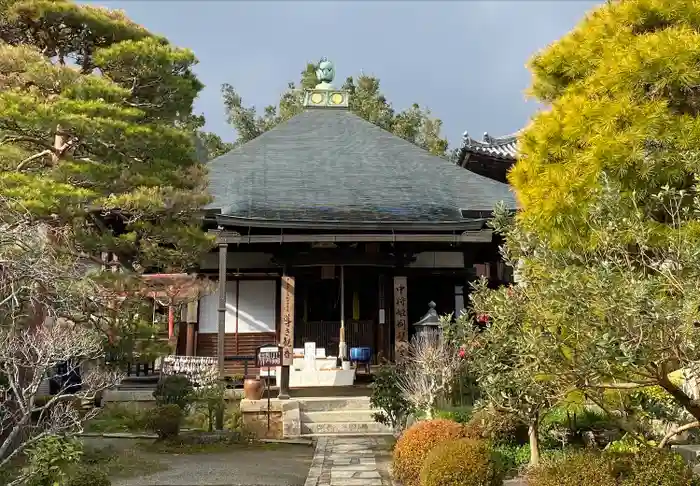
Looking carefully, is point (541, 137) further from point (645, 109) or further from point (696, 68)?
point (696, 68)

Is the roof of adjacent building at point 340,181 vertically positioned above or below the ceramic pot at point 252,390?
above

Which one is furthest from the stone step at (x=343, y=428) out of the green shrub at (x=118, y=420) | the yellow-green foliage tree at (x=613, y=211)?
the yellow-green foliage tree at (x=613, y=211)

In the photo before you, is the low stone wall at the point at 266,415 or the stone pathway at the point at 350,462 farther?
the low stone wall at the point at 266,415

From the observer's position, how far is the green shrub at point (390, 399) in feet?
33.3

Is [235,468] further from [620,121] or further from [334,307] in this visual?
[334,307]

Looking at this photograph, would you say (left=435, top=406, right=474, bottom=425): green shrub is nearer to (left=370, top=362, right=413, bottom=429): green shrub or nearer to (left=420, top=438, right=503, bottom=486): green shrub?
(left=370, top=362, right=413, bottom=429): green shrub

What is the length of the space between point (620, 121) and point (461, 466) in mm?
3381

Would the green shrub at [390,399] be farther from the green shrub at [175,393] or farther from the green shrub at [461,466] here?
the green shrub at [461,466]

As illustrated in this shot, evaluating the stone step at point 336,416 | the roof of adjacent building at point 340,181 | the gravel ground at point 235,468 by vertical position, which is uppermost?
the roof of adjacent building at point 340,181

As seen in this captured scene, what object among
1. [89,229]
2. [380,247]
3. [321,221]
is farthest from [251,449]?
[380,247]

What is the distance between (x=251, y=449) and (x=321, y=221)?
5.24 metres

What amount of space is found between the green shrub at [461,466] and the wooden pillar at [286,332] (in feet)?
19.2

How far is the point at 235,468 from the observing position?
8453 mm

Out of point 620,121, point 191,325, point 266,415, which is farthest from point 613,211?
point 191,325
